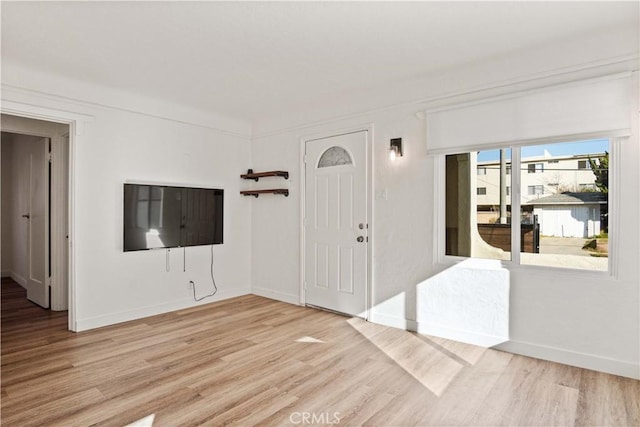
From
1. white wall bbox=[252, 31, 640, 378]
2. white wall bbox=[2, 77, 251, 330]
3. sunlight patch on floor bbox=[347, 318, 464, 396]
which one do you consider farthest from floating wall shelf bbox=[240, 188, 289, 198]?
sunlight patch on floor bbox=[347, 318, 464, 396]

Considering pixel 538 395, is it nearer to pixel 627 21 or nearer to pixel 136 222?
pixel 627 21

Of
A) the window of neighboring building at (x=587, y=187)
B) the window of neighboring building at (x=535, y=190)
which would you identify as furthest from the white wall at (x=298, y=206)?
the window of neighboring building at (x=535, y=190)

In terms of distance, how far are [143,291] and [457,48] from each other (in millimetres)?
4131

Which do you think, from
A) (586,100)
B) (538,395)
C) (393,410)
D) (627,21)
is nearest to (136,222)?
(393,410)

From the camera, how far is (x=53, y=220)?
15.0 ft

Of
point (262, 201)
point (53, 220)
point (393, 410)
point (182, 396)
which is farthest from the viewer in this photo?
point (262, 201)

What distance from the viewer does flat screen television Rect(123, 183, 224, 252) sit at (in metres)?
4.07

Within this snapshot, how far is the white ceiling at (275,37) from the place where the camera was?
2455 millimetres

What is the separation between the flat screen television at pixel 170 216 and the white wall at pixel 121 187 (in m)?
0.16

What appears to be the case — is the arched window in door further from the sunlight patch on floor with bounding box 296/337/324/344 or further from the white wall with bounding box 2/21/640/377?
the sunlight patch on floor with bounding box 296/337/324/344

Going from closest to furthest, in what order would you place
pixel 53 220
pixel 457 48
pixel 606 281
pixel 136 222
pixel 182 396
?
pixel 182 396 → pixel 606 281 → pixel 457 48 → pixel 136 222 → pixel 53 220

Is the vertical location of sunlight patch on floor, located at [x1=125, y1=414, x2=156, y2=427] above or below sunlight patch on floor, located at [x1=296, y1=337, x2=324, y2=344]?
below

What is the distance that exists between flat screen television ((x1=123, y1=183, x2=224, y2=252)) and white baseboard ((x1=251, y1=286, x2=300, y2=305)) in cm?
94

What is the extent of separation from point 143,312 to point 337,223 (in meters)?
2.49
